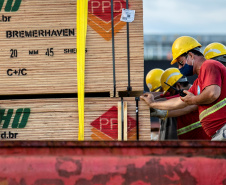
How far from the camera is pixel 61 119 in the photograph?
9.01 ft

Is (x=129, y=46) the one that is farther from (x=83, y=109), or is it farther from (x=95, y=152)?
(x=95, y=152)

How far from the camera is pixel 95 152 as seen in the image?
2.18 m

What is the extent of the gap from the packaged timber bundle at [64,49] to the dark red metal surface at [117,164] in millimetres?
707

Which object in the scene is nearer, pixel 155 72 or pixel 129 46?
pixel 129 46

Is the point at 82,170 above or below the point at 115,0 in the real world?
below

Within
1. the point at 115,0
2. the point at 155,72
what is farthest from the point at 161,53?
the point at 115,0

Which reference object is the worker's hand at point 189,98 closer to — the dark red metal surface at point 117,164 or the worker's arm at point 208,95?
the worker's arm at point 208,95

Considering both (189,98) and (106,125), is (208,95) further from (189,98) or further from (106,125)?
(106,125)

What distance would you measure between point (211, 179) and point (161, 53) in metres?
14.6

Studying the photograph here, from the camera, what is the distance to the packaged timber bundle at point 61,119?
2746mm

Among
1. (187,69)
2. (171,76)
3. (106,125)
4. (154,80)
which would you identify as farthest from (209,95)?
(154,80)

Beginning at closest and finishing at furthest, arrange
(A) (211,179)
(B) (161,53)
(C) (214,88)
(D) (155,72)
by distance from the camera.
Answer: (A) (211,179), (C) (214,88), (D) (155,72), (B) (161,53)

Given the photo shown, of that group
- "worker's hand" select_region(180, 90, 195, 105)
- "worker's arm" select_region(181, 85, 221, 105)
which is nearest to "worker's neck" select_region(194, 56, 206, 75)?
"worker's hand" select_region(180, 90, 195, 105)

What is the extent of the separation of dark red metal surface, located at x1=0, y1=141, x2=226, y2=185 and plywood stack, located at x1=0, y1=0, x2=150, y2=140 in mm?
572
